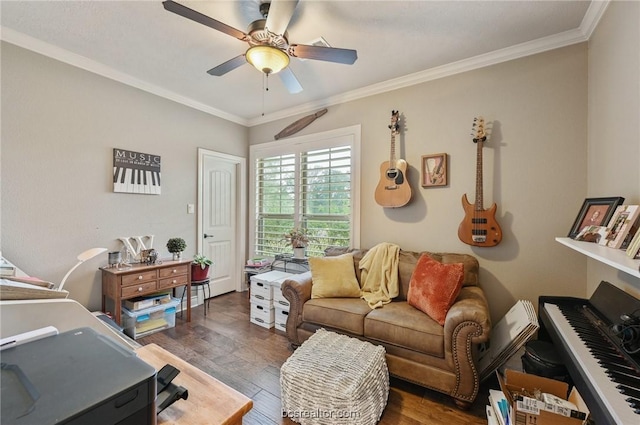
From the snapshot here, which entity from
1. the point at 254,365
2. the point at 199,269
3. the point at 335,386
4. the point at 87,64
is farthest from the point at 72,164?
the point at 335,386

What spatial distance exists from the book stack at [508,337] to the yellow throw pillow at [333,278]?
3.54 feet

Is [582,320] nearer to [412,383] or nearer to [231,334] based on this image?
[412,383]

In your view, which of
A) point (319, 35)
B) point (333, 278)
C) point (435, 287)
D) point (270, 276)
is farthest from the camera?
point (270, 276)

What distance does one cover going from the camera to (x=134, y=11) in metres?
1.90

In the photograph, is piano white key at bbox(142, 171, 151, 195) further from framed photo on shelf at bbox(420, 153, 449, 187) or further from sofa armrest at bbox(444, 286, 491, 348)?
sofa armrest at bbox(444, 286, 491, 348)

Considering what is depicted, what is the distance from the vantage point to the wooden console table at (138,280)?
2.48 metres

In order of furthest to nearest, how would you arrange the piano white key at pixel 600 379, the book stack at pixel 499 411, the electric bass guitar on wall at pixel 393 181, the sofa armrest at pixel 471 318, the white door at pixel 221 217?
the white door at pixel 221 217 → the electric bass guitar on wall at pixel 393 181 → the sofa armrest at pixel 471 318 → the book stack at pixel 499 411 → the piano white key at pixel 600 379

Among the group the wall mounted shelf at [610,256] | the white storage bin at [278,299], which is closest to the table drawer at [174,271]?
the white storage bin at [278,299]

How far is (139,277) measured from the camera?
8.57 feet

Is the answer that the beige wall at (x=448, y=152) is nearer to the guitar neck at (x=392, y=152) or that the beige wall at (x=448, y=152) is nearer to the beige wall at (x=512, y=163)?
the beige wall at (x=512, y=163)

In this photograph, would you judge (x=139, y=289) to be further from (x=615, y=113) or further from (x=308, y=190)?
(x=615, y=113)

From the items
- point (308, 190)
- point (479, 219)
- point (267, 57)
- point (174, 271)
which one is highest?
point (267, 57)

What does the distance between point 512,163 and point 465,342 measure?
163 centimetres

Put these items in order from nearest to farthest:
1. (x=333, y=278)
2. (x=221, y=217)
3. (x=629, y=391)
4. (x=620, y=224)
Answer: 1. (x=629, y=391)
2. (x=620, y=224)
3. (x=333, y=278)
4. (x=221, y=217)
